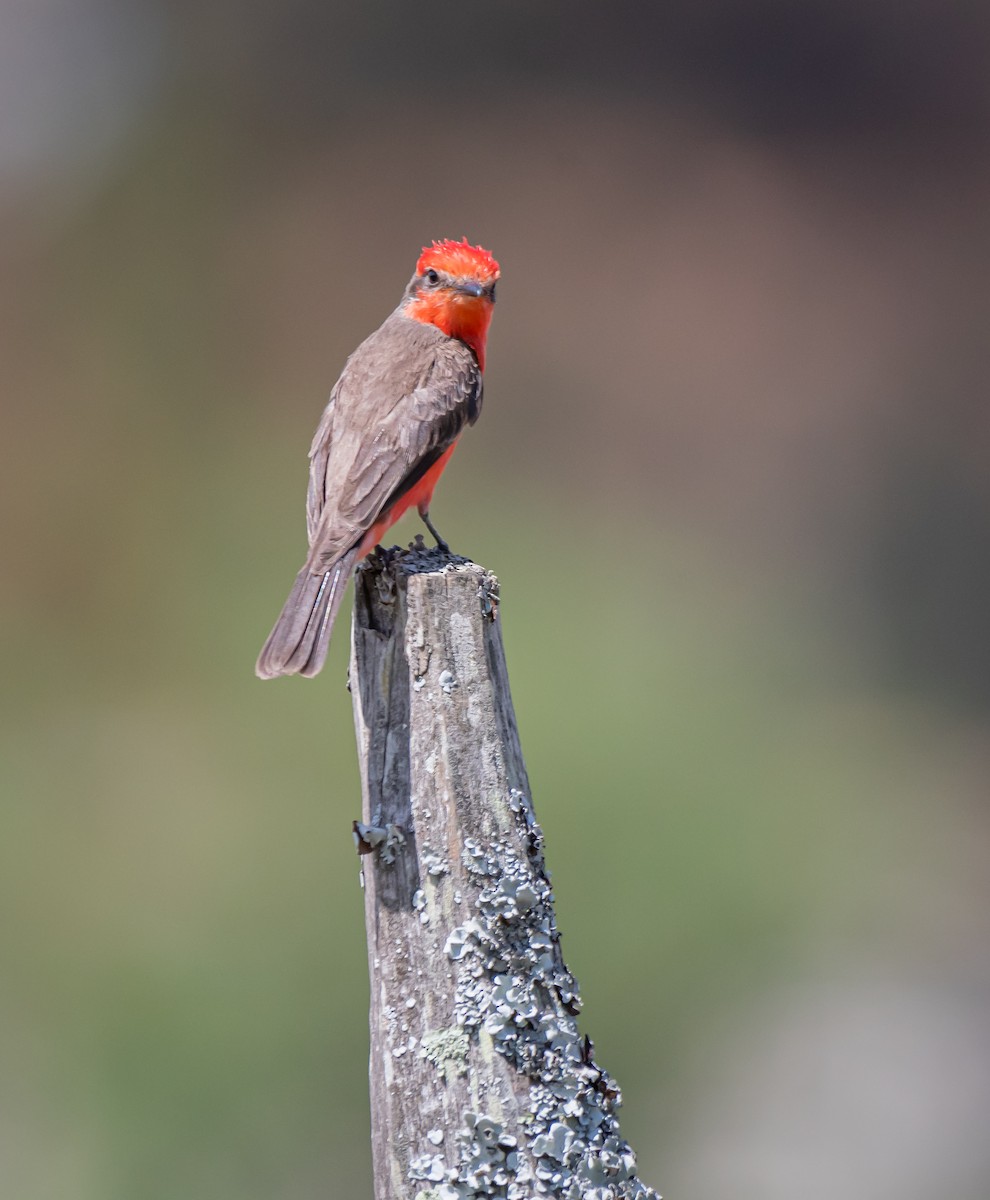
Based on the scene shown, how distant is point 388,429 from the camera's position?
3725mm

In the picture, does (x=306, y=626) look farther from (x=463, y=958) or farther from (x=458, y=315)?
(x=458, y=315)

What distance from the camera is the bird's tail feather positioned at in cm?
299

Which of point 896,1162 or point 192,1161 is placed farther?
point 896,1162

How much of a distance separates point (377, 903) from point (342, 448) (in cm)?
178

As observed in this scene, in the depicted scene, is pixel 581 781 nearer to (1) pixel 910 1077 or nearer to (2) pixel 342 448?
(1) pixel 910 1077

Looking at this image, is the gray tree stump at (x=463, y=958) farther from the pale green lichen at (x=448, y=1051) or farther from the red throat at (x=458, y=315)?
the red throat at (x=458, y=315)

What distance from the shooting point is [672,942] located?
5.99 metres

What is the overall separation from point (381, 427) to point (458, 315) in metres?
0.88

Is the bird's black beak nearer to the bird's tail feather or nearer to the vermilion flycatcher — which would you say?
the vermilion flycatcher

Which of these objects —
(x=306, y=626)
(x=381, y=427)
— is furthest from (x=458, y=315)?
(x=306, y=626)

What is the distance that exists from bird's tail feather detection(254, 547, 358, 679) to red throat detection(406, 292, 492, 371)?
4.91 feet

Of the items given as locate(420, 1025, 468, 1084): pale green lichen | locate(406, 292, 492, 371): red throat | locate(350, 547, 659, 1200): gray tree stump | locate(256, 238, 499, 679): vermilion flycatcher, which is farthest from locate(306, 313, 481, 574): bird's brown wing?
locate(420, 1025, 468, 1084): pale green lichen

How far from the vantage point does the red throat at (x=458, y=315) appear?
446 cm

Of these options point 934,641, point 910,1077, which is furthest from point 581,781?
point 934,641
